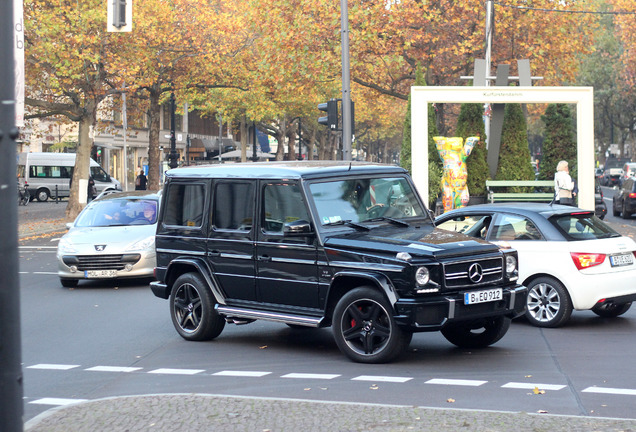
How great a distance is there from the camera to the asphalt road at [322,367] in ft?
24.8

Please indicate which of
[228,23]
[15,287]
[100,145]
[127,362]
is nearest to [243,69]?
[228,23]

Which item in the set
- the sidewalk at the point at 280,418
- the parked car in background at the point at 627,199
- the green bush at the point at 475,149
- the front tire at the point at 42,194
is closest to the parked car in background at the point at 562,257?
the sidewalk at the point at 280,418

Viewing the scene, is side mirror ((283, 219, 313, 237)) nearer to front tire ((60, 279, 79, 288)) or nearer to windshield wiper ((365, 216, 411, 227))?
windshield wiper ((365, 216, 411, 227))

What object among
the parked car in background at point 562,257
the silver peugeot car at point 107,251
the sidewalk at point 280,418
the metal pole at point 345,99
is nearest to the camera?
the sidewalk at point 280,418

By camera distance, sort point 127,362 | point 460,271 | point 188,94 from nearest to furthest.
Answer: point 460,271, point 127,362, point 188,94

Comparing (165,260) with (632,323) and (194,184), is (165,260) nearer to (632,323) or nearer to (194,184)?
(194,184)

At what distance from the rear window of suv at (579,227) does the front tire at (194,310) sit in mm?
3986

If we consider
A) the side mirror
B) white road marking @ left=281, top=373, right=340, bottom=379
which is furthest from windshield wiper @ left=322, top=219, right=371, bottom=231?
white road marking @ left=281, top=373, right=340, bottom=379

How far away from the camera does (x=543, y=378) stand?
27.0 feet

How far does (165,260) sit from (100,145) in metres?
55.5

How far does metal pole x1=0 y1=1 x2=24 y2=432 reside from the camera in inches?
170

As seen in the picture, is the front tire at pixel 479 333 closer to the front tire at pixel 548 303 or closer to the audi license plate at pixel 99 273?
the front tire at pixel 548 303

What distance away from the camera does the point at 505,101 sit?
77.6 ft

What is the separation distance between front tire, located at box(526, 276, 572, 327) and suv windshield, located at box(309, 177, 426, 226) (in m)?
1.84
